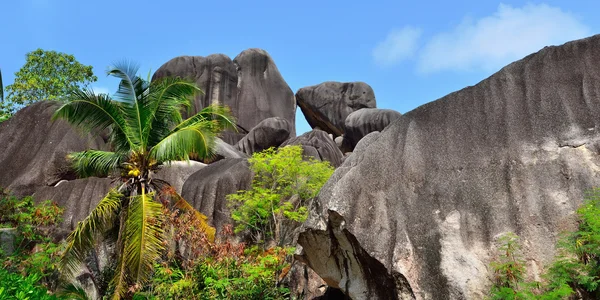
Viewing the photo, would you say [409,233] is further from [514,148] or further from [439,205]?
[514,148]

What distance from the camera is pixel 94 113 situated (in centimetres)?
1288

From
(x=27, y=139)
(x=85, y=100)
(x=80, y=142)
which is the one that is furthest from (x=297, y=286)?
(x=27, y=139)

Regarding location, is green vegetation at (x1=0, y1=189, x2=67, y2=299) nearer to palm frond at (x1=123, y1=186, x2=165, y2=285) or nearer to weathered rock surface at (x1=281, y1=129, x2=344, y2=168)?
palm frond at (x1=123, y1=186, x2=165, y2=285)

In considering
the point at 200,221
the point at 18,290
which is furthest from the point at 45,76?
the point at 18,290

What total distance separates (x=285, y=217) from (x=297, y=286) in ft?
11.3

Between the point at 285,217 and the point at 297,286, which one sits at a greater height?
the point at 285,217

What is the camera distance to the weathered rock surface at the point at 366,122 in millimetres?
26062

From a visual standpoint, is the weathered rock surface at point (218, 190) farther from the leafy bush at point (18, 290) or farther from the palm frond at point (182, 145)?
the leafy bush at point (18, 290)

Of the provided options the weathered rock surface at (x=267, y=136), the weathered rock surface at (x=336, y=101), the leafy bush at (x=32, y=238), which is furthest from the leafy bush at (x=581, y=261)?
the weathered rock surface at (x=336, y=101)

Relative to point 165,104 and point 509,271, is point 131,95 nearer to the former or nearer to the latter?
point 165,104

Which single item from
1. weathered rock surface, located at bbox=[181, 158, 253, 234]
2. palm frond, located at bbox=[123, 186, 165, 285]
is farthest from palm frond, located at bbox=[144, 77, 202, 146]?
weathered rock surface, located at bbox=[181, 158, 253, 234]

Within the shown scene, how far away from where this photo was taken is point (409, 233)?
24.7ft

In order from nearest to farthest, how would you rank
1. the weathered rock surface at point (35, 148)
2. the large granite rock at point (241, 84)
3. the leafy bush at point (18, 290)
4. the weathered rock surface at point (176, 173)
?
the leafy bush at point (18, 290)
the weathered rock surface at point (35, 148)
the weathered rock surface at point (176, 173)
the large granite rock at point (241, 84)

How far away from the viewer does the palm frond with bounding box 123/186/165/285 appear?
1098 centimetres
